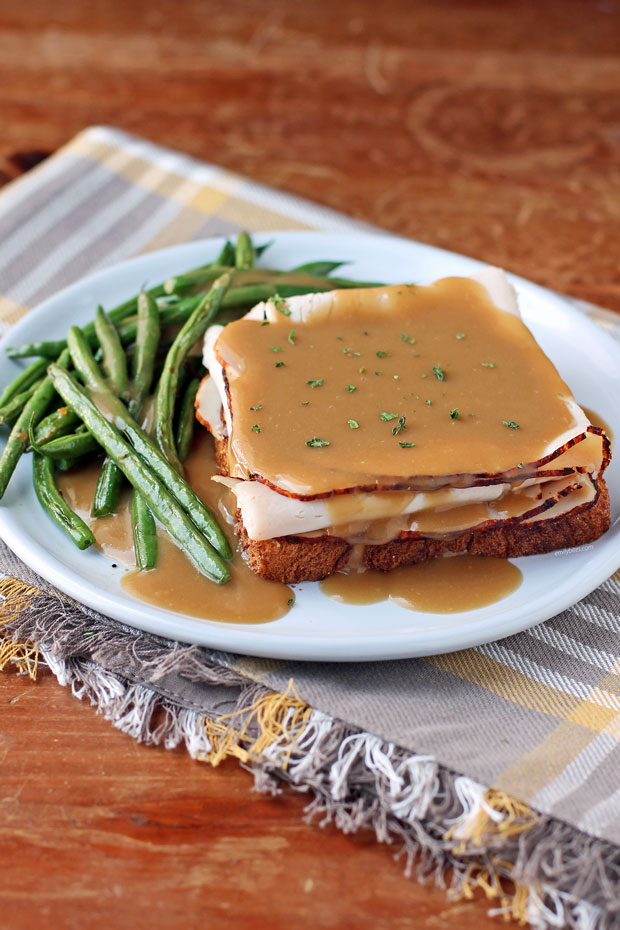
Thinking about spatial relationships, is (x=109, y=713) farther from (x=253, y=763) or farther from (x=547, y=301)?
(x=547, y=301)

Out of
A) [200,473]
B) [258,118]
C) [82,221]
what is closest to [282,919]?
[200,473]

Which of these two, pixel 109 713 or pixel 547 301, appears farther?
pixel 547 301

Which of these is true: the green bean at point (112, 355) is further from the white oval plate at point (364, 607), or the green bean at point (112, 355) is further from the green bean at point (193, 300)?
the white oval plate at point (364, 607)

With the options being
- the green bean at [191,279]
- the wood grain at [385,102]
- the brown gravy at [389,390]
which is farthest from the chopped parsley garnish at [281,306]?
the wood grain at [385,102]

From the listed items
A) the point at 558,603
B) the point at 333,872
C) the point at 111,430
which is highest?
the point at 111,430

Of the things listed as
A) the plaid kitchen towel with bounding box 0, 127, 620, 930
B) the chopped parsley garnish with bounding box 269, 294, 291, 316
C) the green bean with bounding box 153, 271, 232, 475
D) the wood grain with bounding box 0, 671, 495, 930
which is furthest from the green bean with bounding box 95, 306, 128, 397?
the wood grain with bounding box 0, 671, 495, 930

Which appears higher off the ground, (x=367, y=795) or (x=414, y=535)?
(x=414, y=535)

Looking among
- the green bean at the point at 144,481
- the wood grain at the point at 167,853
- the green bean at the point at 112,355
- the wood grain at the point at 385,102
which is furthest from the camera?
the wood grain at the point at 385,102
